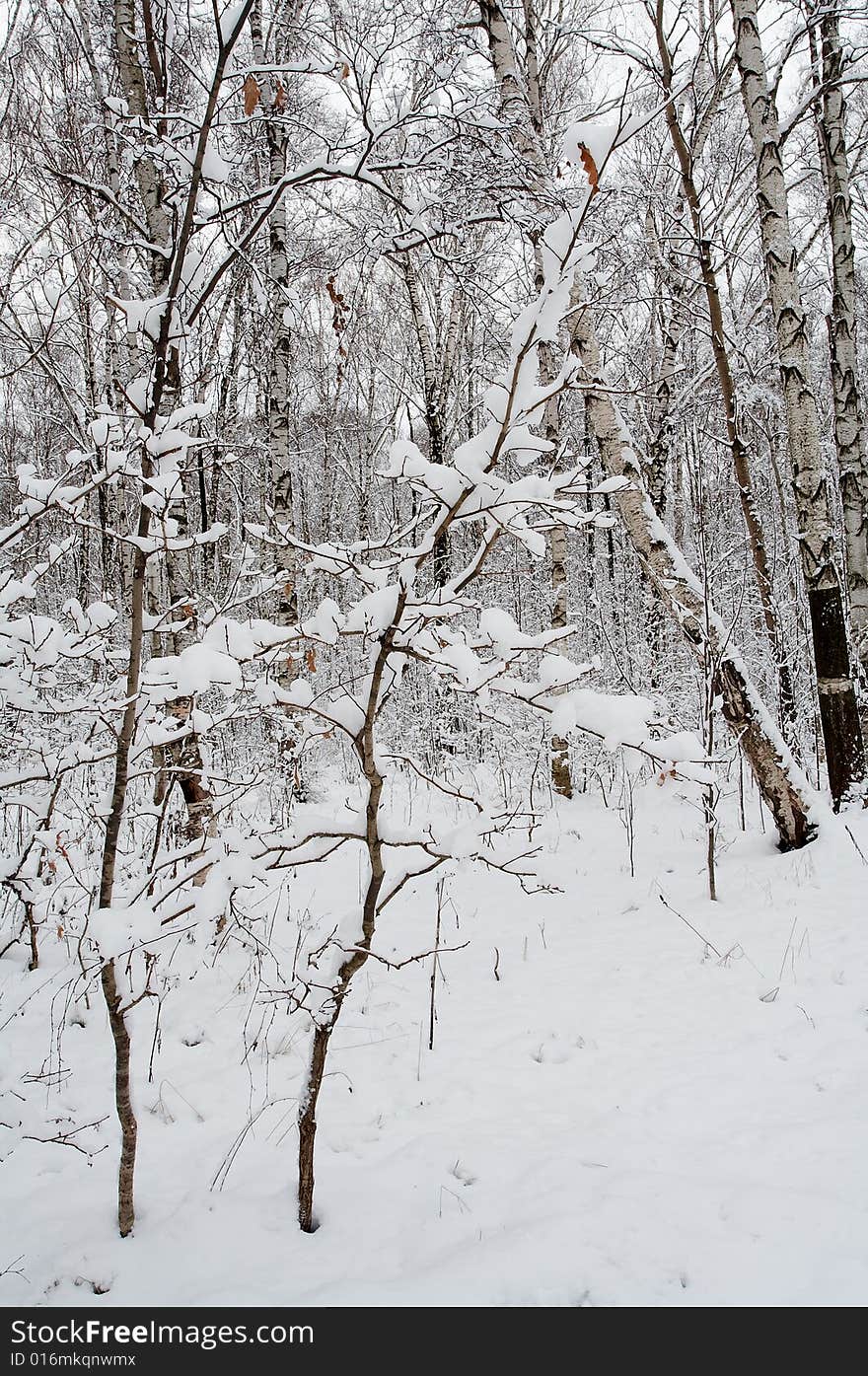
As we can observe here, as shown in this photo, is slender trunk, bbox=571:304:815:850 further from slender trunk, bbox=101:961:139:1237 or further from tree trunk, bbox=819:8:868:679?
slender trunk, bbox=101:961:139:1237

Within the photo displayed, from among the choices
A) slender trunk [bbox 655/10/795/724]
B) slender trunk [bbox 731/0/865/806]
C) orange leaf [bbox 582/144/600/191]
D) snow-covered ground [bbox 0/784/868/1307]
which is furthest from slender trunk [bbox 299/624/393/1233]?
slender trunk [bbox 655/10/795/724]

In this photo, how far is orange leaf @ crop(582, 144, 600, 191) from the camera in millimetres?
907

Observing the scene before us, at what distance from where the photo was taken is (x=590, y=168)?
3.05 ft

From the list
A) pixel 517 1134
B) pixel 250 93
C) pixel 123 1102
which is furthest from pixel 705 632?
pixel 123 1102

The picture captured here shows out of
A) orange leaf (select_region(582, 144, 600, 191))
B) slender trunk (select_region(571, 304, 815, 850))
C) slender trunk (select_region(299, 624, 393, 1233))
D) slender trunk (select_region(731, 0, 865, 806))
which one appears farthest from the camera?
slender trunk (select_region(731, 0, 865, 806))

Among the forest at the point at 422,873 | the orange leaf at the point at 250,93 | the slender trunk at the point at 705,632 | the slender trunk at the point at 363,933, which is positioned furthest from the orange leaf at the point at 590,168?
the slender trunk at the point at 705,632

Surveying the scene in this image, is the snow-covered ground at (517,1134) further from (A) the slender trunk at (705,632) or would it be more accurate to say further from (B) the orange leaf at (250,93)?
(B) the orange leaf at (250,93)

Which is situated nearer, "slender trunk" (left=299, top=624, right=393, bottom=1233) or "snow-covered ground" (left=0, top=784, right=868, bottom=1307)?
"slender trunk" (left=299, top=624, right=393, bottom=1233)

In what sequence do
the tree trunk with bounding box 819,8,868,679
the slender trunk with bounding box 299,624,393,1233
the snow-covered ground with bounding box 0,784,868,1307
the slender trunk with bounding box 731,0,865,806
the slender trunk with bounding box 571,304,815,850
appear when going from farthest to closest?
the tree trunk with bounding box 819,8,868,679 < the slender trunk with bounding box 731,0,865,806 < the slender trunk with bounding box 571,304,815,850 < the snow-covered ground with bounding box 0,784,868,1307 < the slender trunk with bounding box 299,624,393,1233

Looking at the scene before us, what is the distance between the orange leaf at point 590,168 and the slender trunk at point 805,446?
382cm

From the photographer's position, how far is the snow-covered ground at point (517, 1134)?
59.4 inches

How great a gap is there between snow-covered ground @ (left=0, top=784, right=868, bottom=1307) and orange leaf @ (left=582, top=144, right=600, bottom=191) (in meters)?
1.61

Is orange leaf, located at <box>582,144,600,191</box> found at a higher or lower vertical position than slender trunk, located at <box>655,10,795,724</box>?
lower

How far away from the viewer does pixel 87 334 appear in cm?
920
